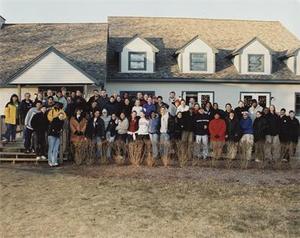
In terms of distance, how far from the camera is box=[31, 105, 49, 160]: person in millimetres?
14688

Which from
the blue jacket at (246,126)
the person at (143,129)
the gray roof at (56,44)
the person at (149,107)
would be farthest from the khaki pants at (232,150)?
the gray roof at (56,44)

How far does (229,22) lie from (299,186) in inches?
983

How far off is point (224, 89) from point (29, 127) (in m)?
15.8

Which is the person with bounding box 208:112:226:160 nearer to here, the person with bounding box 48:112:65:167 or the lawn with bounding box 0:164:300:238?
the lawn with bounding box 0:164:300:238

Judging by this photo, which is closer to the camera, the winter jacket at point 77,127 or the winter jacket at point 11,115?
the winter jacket at point 77,127

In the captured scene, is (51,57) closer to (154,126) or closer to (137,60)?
(137,60)

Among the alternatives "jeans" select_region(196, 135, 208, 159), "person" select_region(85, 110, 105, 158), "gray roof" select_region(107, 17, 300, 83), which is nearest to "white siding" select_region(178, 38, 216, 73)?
"gray roof" select_region(107, 17, 300, 83)

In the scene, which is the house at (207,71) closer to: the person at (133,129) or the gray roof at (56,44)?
the gray roof at (56,44)

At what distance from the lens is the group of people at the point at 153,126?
48.7ft

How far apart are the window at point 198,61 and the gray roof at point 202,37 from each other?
0.75 m

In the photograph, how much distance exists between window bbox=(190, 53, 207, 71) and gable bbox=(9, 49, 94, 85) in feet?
27.1

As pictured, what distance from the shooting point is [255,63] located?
29109 mm

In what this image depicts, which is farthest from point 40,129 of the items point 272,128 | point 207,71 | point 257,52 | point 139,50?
point 257,52

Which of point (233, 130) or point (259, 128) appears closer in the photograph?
point (233, 130)
